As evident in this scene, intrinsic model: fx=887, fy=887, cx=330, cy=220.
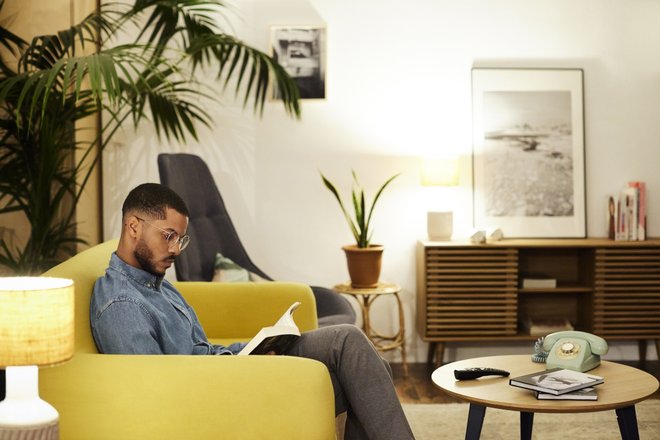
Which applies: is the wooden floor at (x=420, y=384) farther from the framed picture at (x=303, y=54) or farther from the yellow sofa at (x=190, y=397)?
the yellow sofa at (x=190, y=397)

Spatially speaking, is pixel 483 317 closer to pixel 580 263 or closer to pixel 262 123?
pixel 580 263

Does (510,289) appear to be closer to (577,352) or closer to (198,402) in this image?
(577,352)

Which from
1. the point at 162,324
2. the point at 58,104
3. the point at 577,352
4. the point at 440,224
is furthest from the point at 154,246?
the point at 440,224

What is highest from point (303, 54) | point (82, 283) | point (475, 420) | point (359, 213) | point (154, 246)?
point (303, 54)

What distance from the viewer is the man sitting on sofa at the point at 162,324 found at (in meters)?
2.36

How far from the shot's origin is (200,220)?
4383mm

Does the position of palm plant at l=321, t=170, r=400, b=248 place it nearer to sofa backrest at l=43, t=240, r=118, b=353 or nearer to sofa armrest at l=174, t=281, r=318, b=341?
sofa armrest at l=174, t=281, r=318, b=341

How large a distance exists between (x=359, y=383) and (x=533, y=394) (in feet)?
1.94

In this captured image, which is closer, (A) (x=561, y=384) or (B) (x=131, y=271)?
(B) (x=131, y=271)

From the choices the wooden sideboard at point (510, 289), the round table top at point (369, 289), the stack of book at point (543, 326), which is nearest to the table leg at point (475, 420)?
the round table top at point (369, 289)

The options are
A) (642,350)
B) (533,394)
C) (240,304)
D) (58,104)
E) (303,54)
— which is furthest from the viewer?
(642,350)

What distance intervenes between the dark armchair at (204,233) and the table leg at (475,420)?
1.18 meters

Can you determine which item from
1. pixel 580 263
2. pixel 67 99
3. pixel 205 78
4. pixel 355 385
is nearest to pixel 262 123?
pixel 205 78

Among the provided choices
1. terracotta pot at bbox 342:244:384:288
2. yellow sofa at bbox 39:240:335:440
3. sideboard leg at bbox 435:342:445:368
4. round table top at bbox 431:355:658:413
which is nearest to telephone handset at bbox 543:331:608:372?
round table top at bbox 431:355:658:413
